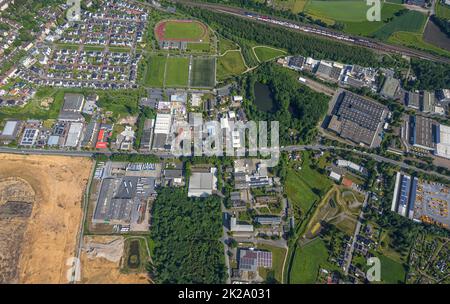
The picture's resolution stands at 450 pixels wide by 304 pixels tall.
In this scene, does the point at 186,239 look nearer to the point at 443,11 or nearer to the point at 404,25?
the point at 404,25

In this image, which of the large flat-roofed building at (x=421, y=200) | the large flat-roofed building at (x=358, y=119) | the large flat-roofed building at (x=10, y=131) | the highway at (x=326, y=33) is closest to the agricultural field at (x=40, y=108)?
the large flat-roofed building at (x=10, y=131)

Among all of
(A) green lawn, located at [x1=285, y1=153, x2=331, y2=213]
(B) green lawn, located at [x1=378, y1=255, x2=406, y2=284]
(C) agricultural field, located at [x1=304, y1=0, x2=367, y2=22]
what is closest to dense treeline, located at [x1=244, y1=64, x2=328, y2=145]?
(A) green lawn, located at [x1=285, y1=153, x2=331, y2=213]

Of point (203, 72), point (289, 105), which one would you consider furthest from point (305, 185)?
point (203, 72)

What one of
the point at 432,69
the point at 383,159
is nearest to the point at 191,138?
the point at 383,159

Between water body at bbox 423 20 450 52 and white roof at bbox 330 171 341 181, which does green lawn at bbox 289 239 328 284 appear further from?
water body at bbox 423 20 450 52
